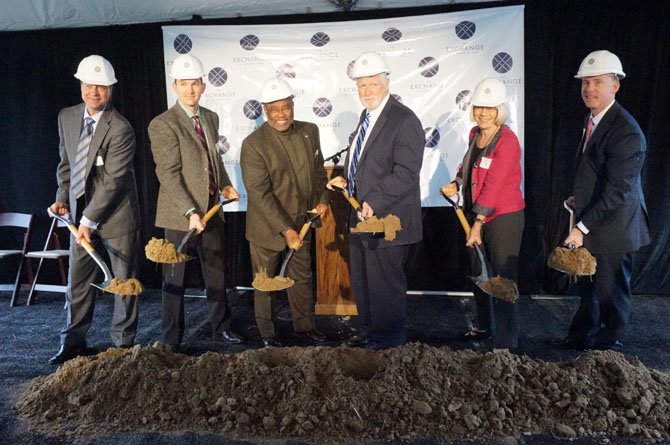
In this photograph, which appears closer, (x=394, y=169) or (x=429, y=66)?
(x=394, y=169)

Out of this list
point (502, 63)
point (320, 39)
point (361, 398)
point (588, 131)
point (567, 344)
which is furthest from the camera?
Answer: point (320, 39)

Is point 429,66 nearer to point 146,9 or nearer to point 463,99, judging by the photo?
point 463,99

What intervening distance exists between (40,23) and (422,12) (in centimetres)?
344

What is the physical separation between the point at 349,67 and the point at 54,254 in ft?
10.2

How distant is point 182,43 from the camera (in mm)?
4781

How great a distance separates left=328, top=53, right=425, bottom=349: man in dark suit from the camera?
3127mm

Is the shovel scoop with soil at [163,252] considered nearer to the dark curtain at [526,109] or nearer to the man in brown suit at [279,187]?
the man in brown suit at [279,187]

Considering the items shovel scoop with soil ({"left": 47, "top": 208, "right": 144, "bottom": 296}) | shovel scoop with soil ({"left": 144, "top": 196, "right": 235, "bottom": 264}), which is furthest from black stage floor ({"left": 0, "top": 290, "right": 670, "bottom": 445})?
shovel scoop with soil ({"left": 144, "top": 196, "right": 235, "bottom": 264})

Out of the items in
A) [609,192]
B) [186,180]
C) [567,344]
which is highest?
[186,180]

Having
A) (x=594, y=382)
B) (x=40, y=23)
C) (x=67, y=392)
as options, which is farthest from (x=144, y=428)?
(x=40, y=23)

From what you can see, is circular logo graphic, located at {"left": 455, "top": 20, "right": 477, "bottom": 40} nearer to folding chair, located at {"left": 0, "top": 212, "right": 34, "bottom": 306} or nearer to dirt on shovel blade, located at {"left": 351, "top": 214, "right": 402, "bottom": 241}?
dirt on shovel blade, located at {"left": 351, "top": 214, "right": 402, "bottom": 241}

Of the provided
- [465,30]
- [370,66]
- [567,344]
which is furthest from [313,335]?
[465,30]

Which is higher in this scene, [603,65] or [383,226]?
[603,65]

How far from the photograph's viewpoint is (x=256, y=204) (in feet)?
11.3
